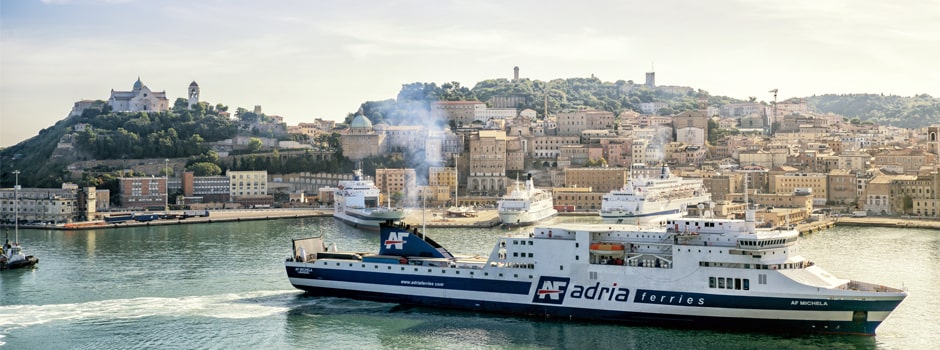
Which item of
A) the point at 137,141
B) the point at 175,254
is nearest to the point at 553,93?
the point at 137,141

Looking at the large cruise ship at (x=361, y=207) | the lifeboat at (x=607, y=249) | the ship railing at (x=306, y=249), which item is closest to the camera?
the lifeboat at (x=607, y=249)

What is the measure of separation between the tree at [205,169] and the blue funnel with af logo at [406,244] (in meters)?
39.3

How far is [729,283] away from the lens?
58.2 ft

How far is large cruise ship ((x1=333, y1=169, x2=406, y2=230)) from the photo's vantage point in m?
42.3

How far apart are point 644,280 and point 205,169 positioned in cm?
4426

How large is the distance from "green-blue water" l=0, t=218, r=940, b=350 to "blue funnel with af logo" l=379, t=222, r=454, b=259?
1.30 meters

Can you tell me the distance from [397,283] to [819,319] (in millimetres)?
8581

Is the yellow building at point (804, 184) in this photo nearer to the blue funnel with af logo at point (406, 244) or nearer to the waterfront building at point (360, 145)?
the waterfront building at point (360, 145)

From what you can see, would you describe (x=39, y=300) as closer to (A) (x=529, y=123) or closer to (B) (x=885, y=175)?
(B) (x=885, y=175)

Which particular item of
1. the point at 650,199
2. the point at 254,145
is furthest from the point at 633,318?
the point at 254,145

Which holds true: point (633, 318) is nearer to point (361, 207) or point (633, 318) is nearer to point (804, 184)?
point (361, 207)

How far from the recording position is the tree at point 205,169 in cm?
5784

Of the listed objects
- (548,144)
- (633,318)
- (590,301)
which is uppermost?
(548,144)

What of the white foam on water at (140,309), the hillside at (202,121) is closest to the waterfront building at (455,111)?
the hillside at (202,121)
